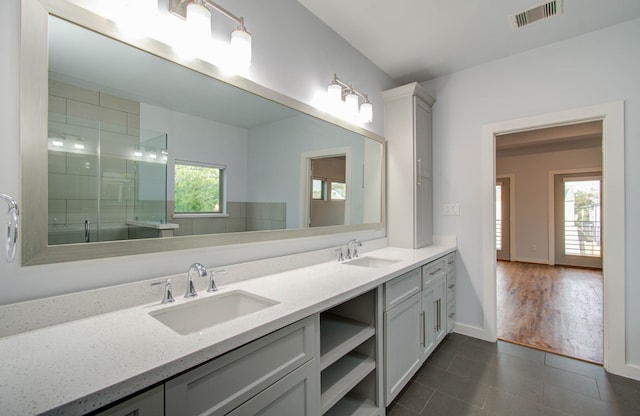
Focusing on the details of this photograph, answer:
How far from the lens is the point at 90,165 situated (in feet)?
3.38

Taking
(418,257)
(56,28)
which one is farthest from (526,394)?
(56,28)

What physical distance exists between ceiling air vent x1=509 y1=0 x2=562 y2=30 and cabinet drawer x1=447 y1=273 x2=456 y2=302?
2089 mm

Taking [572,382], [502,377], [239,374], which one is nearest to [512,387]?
[502,377]

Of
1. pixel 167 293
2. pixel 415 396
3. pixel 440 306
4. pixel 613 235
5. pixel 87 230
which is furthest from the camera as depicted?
pixel 440 306

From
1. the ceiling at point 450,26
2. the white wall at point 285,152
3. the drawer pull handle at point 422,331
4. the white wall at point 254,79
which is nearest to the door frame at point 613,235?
the ceiling at point 450,26

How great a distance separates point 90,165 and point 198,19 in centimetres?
77

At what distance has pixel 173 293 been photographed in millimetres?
1217

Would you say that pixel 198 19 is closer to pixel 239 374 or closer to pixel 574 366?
pixel 239 374

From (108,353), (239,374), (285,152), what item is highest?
(285,152)

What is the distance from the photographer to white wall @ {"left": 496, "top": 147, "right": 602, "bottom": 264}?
5914 millimetres

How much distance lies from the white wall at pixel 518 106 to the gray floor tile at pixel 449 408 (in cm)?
113

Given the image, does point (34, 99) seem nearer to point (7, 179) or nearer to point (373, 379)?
point (7, 179)

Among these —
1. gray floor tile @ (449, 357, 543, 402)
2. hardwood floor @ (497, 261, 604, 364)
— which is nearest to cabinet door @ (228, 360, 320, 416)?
gray floor tile @ (449, 357, 543, 402)

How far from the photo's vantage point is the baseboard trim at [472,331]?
2.67 metres
